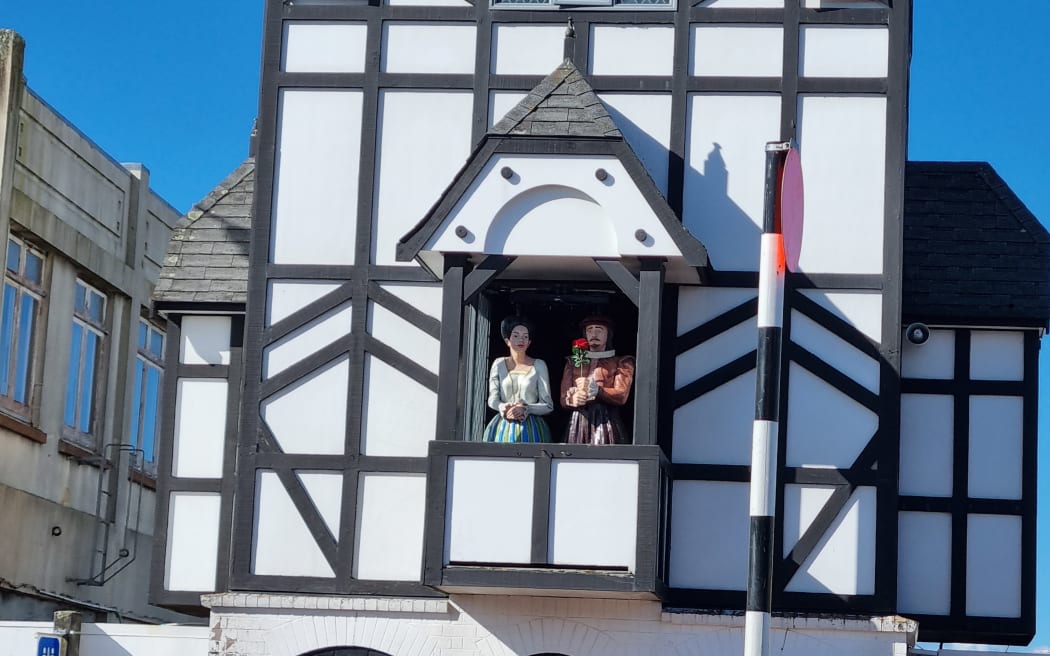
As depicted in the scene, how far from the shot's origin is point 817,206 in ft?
48.6

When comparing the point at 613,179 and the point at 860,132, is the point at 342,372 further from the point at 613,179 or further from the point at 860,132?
the point at 860,132

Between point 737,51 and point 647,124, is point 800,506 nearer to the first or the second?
point 647,124

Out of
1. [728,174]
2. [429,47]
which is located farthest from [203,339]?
[728,174]

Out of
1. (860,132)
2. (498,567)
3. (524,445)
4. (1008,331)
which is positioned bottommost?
(498,567)

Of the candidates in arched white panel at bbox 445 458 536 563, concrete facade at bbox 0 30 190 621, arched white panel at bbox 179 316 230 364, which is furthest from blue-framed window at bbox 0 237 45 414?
arched white panel at bbox 445 458 536 563

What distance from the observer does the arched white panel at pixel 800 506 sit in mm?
14438

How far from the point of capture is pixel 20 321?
21.2 metres

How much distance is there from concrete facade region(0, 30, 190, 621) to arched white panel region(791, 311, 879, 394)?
9.27m

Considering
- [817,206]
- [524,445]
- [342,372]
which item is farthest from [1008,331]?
[342,372]

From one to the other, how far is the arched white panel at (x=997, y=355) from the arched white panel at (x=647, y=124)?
290cm

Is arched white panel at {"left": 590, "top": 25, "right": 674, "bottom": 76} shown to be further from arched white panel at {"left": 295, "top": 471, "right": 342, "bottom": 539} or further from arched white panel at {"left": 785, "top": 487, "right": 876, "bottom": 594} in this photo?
arched white panel at {"left": 295, "top": 471, "right": 342, "bottom": 539}

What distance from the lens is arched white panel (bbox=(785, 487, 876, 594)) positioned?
1432 centimetres

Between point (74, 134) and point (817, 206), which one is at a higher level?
point (74, 134)

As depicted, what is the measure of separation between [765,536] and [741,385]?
13.5 ft
